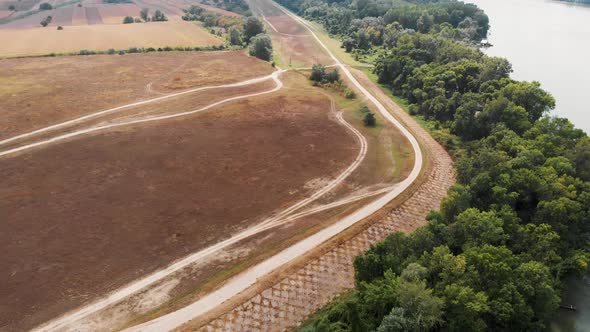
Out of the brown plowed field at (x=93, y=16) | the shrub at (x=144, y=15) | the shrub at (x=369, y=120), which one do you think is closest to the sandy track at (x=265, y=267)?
the shrub at (x=369, y=120)

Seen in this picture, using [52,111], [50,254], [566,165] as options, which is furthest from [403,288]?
[52,111]

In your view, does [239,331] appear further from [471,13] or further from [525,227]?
[471,13]

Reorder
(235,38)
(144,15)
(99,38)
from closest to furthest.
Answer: (99,38)
(235,38)
(144,15)

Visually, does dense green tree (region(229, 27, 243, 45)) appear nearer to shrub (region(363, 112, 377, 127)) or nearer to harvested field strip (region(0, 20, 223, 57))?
harvested field strip (region(0, 20, 223, 57))

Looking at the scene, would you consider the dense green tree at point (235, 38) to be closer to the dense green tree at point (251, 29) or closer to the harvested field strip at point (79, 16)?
the dense green tree at point (251, 29)

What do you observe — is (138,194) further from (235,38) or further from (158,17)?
(158,17)

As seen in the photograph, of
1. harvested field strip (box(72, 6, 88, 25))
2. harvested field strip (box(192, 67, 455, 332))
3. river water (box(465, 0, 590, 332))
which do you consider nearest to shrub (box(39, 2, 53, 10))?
harvested field strip (box(72, 6, 88, 25))

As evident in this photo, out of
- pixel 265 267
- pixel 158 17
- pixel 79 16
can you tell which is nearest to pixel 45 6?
pixel 79 16
